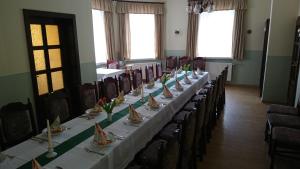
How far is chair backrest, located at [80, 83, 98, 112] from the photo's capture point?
118 inches

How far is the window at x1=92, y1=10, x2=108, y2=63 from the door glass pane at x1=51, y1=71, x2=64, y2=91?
2.47m

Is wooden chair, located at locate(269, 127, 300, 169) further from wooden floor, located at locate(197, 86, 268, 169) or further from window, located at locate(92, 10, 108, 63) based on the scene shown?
window, located at locate(92, 10, 108, 63)

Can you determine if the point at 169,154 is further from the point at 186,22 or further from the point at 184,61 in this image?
the point at 186,22

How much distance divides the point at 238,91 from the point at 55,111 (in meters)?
5.30

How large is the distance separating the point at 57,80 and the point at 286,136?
3.76 meters

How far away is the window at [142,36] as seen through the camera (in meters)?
7.36

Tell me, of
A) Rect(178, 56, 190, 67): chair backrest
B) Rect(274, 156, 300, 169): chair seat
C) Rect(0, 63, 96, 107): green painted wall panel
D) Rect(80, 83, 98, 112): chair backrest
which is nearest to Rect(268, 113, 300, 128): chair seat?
Rect(274, 156, 300, 169): chair seat

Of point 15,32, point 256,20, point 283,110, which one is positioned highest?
point 256,20

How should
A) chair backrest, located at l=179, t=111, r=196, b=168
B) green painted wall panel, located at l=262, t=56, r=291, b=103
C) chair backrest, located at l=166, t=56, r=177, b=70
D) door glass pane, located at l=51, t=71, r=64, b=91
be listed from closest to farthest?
chair backrest, located at l=179, t=111, r=196, b=168, door glass pane, located at l=51, t=71, r=64, b=91, green painted wall panel, located at l=262, t=56, r=291, b=103, chair backrest, located at l=166, t=56, r=177, b=70

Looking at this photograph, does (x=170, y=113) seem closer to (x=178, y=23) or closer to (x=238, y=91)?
(x=238, y=91)

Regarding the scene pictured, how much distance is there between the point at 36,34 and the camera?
11.8ft

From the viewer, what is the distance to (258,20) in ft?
21.0

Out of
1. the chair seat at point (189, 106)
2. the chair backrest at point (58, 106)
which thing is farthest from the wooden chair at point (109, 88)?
the chair seat at point (189, 106)

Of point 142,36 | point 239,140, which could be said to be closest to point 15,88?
point 239,140
